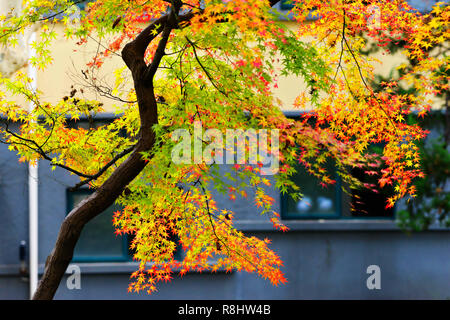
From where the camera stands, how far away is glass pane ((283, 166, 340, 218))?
10.8m

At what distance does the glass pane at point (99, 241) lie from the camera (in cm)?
1080

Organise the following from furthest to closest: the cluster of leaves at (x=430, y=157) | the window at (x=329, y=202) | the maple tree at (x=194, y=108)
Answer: the window at (x=329, y=202), the cluster of leaves at (x=430, y=157), the maple tree at (x=194, y=108)

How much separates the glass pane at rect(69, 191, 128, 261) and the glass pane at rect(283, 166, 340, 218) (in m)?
3.24

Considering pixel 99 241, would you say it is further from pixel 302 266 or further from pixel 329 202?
pixel 329 202

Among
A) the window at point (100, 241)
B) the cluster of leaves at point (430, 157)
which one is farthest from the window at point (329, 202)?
the window at point (100, 241)

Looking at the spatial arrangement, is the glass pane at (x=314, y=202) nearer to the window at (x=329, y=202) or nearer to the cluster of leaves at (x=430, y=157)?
the window at (x=329, y=202)

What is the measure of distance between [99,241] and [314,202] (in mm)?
4116

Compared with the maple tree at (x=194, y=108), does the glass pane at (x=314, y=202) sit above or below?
below

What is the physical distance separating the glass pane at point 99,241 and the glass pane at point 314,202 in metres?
3.24

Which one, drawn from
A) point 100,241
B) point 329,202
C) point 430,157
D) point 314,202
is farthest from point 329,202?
point 100,241

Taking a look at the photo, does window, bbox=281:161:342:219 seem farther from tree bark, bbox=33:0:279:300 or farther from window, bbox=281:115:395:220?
tree bark, bbox=33:0:279:300

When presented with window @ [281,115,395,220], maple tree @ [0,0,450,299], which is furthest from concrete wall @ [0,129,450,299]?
maple tree @ [0,0,450,299]
